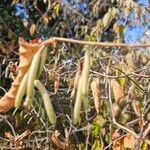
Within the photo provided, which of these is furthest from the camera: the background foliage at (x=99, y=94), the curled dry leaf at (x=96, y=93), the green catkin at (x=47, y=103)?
the background foliage at (x=99, y=94)

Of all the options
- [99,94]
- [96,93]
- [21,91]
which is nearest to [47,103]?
[21,91]

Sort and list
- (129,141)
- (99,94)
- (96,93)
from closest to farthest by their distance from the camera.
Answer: (96,93)
(99,94)
(129,141)

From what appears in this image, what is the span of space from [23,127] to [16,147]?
0.74 m

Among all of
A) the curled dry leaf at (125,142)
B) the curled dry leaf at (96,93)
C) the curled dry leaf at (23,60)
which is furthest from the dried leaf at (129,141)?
the curled dry leaf at (23,60)

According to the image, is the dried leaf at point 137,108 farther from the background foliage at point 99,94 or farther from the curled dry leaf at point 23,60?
the curled dry leaf at point 23,60

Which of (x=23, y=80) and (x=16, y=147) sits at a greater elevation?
(x=23, y=80)

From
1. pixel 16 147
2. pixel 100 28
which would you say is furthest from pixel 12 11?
pixel 16 147

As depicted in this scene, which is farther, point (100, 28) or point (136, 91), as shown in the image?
point (100, 28)

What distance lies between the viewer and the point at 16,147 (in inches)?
103

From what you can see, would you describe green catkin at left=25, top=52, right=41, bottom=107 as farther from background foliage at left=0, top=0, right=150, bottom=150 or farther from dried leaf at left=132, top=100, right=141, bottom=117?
dried leaf at left=132, top=100, right=141, bottom=117

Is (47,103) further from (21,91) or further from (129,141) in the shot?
(129,141)

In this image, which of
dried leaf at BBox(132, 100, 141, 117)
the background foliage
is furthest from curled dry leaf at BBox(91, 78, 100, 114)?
dried leaf at BBox(132, 100, 141, 117)

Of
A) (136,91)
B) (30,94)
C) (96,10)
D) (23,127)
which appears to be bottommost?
(23,127)

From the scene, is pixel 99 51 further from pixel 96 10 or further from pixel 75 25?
pixel 75 25
